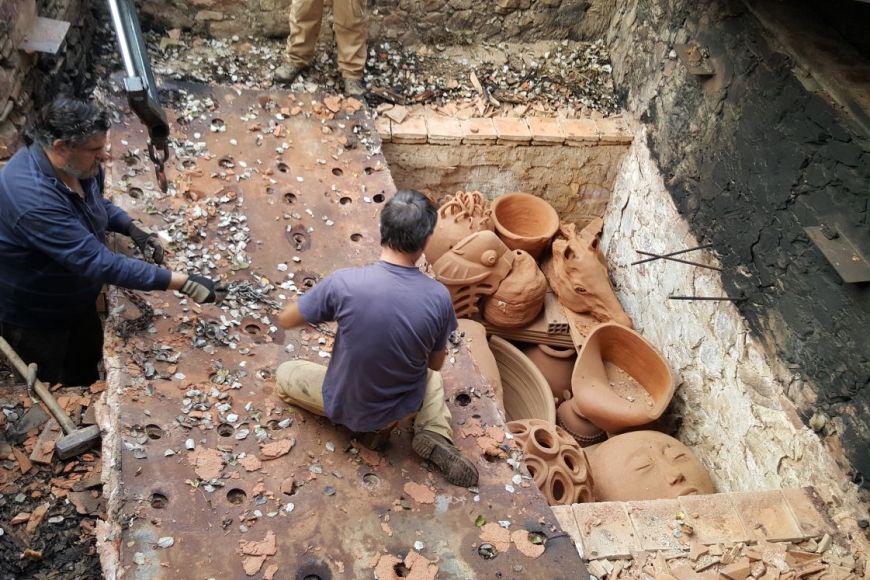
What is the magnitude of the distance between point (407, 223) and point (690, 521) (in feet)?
7.20

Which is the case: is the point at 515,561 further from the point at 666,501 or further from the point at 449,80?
the point at 449,80

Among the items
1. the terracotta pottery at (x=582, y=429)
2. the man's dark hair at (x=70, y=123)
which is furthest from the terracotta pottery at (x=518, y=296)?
the man's dark hair at (x=70, y=123)

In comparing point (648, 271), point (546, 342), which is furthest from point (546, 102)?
point (546, 342)

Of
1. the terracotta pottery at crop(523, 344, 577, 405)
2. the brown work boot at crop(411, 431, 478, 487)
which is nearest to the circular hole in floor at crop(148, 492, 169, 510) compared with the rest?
the brown work boot at crop(411, 431, 478, 487)

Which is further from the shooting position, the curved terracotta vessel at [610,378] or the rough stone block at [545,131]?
the rough stone block at [545,131]

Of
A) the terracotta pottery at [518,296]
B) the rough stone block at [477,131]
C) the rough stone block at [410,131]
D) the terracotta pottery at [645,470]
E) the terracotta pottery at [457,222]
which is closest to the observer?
the terracotta pottery at [645,470]

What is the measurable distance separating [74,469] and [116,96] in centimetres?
270

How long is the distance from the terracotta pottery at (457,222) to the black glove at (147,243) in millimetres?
1969

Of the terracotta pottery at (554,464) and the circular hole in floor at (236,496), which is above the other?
the circular hole in floor at (236,496)

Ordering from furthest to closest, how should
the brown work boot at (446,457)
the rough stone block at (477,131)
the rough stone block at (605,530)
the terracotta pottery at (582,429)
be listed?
the rough stone block at (477,131), the terracotta pottery at (582,429), the rough stone block at (605,530), the brown work boot at (446,457)

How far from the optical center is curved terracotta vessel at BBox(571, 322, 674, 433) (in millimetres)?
4355

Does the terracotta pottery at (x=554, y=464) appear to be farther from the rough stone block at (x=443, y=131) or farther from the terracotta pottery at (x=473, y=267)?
the rough stone block at (x=443, y=131)

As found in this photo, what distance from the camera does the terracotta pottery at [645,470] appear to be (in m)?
3.78

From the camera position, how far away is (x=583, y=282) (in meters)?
5.01
